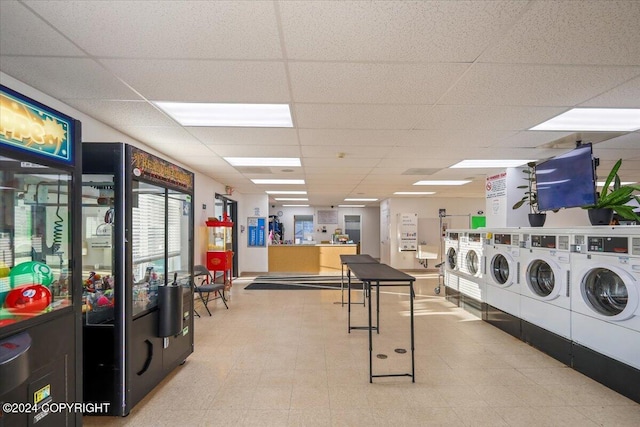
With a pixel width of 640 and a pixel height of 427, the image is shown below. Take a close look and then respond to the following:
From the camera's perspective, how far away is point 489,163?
18.4ft

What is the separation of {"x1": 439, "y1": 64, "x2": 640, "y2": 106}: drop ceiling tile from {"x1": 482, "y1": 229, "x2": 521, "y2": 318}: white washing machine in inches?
84.9

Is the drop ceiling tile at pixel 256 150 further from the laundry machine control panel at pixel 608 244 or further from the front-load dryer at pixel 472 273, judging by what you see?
the laundry machine control panel at pixel 608 244

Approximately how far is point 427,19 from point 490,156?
3.84 meters

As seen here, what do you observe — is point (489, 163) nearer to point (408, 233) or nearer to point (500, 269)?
point (500, 269)

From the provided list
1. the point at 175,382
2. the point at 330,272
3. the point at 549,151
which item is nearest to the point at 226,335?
the point at 175,382

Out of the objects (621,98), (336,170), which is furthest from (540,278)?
(336,170)

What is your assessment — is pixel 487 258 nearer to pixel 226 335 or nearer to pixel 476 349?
pixel 476 349

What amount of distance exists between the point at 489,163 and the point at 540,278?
2.25m

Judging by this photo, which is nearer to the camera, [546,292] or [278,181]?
[546,292]

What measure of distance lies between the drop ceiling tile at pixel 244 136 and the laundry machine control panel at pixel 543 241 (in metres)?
3.19

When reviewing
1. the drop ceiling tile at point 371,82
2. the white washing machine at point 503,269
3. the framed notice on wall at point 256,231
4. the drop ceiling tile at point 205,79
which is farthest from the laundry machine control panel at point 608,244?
the framed notice on wall at point 256,231

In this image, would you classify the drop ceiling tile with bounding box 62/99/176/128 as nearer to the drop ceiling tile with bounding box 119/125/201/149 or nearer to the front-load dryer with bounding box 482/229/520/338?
the drop ceiling tile with bounding box 119/125/201/149

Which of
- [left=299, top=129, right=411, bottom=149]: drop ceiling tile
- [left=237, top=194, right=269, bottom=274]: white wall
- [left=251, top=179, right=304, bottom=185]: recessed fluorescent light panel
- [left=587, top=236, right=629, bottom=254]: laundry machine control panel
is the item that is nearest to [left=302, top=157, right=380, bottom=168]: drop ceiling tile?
[left=299, top=129, right=411, bottom=149]: drop ceiling tile

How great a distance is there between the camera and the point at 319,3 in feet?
5.35
